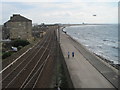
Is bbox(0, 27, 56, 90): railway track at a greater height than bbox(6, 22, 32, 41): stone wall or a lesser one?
lesser

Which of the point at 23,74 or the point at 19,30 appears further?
the point at 19,30

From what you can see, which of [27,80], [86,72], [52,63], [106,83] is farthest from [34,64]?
[106,83]

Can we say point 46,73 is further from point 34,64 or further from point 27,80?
point 34,64

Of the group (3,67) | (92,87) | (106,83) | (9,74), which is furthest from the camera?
(3,67)

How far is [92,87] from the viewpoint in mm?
15039

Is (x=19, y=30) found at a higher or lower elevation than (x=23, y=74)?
higher

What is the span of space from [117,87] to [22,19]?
49957mm

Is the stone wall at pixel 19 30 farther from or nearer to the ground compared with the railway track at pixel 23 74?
farther from the ground

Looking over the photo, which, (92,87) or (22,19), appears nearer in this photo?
(92,87)

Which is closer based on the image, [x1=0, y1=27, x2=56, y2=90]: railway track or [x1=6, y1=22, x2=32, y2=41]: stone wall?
[x1=0, y1=27, x2=56, y2=90]: railway track

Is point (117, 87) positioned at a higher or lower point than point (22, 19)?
lower

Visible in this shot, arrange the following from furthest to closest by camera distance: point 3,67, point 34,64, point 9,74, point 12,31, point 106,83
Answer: point 12,31, point 34,64, point 3,67, point 9,74, point 106,83

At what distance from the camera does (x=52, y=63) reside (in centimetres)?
2828

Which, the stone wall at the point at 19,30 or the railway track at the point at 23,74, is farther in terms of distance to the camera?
the stone wall at the point at 19,30
